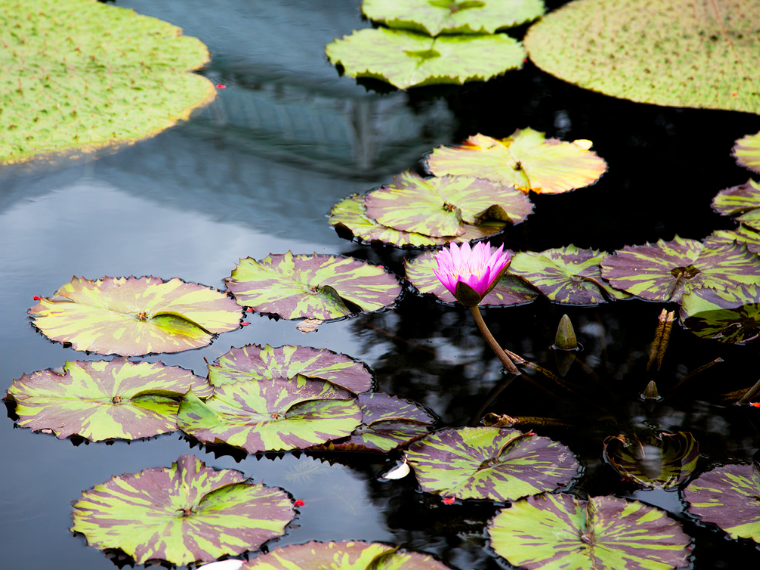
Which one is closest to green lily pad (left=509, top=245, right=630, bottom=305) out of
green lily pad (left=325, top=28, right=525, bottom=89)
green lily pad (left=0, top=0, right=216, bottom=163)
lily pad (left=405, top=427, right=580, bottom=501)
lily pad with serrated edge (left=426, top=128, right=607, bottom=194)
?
lily pad with serrated edge (left=426, top=128, right=607, bottom=194)

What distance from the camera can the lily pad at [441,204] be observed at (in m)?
2.04

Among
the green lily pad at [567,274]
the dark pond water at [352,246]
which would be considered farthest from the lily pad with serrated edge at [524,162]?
the green lily pad at [567,274]

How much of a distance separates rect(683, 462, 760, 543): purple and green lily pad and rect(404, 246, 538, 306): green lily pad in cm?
67

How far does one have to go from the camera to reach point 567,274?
1.83m

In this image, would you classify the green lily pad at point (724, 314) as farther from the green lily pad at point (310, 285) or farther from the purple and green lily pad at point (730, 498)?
the green lily pad at point (310, 285)

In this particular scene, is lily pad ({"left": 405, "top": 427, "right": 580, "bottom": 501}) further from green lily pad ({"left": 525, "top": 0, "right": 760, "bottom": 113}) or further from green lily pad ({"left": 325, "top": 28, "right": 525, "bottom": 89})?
green lily pad ({"left": 525, "top": 0, "right": 760, "bottom": 113})

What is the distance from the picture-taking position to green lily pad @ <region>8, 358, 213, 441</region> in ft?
4.32

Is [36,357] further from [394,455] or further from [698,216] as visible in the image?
[698,216]

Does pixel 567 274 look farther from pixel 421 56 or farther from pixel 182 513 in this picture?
pixel 421 56

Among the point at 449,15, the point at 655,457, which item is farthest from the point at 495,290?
the point at 449,15

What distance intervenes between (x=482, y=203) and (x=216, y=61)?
1713 millimetres

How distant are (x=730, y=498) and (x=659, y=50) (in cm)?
268

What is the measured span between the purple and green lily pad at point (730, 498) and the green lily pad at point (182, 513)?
0.74m

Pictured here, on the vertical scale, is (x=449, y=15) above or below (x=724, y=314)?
above
